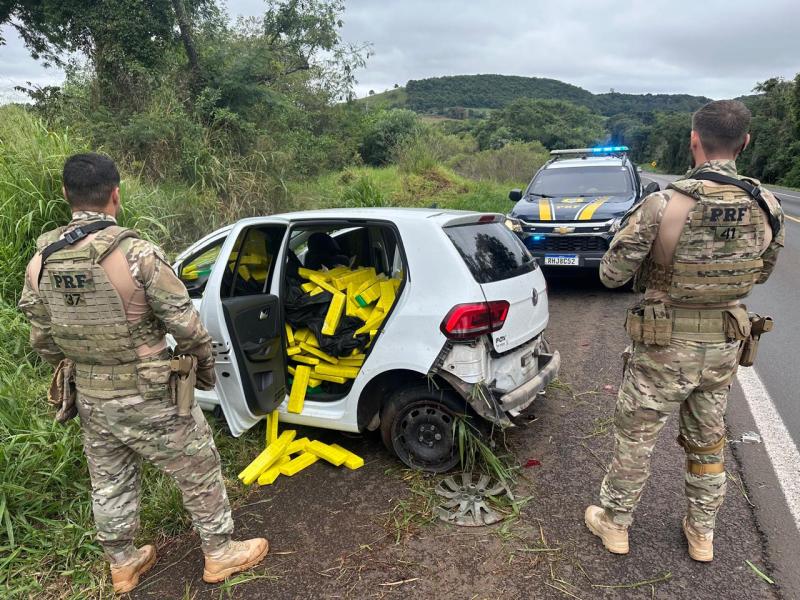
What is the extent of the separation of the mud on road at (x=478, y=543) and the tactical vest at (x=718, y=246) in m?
1.18

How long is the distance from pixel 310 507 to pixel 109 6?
30.4 feet

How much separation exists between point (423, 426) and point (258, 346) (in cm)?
114

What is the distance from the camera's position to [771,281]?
717 cm

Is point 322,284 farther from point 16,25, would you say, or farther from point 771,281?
point 16,25

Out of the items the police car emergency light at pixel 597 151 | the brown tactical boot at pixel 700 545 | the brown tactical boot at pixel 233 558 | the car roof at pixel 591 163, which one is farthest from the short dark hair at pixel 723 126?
the police car emergency light at pixel 597 151

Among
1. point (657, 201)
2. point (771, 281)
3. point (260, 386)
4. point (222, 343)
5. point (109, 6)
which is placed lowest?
point (771, 281)

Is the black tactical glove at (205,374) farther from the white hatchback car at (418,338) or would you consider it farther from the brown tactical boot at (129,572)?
the brown tactical boot at (129,572)

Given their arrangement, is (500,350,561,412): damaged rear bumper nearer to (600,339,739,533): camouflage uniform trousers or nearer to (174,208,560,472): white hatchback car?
(174,208,560,472): white hatchback car

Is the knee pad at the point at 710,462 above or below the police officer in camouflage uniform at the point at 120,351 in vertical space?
below

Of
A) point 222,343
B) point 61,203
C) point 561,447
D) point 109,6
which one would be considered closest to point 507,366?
point 561,447

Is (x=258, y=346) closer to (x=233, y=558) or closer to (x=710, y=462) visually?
(x=233, y=558)

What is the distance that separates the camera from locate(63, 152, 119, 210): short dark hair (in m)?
1.99

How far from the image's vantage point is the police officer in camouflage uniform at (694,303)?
2059mm

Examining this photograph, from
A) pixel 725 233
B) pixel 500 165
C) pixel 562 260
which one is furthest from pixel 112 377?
pixel 500 165
